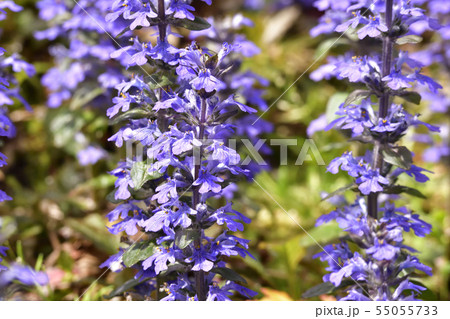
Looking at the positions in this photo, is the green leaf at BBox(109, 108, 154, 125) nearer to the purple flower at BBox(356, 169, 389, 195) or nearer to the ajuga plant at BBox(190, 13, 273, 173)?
the purple flower at BBox(356, 169, 389, 195)

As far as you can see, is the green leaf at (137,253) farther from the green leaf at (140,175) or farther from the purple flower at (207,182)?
the purple flower at (207,182)

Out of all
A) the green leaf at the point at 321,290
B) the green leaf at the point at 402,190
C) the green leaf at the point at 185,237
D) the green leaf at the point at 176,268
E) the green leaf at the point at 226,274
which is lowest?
the green leaf at the point at 321,290

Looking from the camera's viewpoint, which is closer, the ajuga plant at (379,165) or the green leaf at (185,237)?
the green leaf at (185,237)

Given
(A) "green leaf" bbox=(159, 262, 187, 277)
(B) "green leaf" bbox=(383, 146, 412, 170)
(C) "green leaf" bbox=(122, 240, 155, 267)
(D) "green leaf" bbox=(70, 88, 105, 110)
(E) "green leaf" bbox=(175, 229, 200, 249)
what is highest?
(D) "green leaf" bbox=(70, 88, 105, 110)

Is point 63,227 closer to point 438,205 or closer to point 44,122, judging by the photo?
Result: point 44,122

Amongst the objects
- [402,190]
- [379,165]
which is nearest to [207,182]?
[379,165]

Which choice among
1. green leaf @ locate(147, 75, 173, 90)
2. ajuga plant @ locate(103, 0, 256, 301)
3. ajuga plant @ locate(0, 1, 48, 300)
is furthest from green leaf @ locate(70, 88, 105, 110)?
green leaf @ locate(147, 75, 173, 90)

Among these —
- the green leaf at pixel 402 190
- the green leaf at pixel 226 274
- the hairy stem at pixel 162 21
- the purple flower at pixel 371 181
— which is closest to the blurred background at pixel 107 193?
the green leaf at pixel 402 190
